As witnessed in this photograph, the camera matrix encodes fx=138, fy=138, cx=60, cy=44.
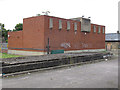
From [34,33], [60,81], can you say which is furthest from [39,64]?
[34,33]

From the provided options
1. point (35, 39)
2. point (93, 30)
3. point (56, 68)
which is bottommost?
point (56, 68)

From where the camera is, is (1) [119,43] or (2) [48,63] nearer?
(2) [48,63]

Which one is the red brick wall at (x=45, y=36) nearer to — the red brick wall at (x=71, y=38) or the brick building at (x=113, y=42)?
the red brick wall at (x=71, y=38)

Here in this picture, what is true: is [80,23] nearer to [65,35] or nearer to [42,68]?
[65,35]

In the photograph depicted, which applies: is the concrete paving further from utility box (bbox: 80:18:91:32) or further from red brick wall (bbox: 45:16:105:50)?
utility box (bbox: 80:18:91:32)

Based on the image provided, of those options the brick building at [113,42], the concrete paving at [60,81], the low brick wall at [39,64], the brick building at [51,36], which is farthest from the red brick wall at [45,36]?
the brick building at [113,42]

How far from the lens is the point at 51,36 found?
27203 millimetres

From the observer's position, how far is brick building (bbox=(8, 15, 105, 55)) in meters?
26.5

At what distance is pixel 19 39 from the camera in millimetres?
31984

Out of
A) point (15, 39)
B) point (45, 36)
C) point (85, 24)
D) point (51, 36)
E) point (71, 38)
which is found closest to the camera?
point (45, 36)

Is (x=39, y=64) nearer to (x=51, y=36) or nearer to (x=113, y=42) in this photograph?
(x=51, y=36)

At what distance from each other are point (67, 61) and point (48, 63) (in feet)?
9.36

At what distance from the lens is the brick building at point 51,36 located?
1045 inches

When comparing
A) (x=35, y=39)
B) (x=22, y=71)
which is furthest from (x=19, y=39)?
(x=22, y=71)
